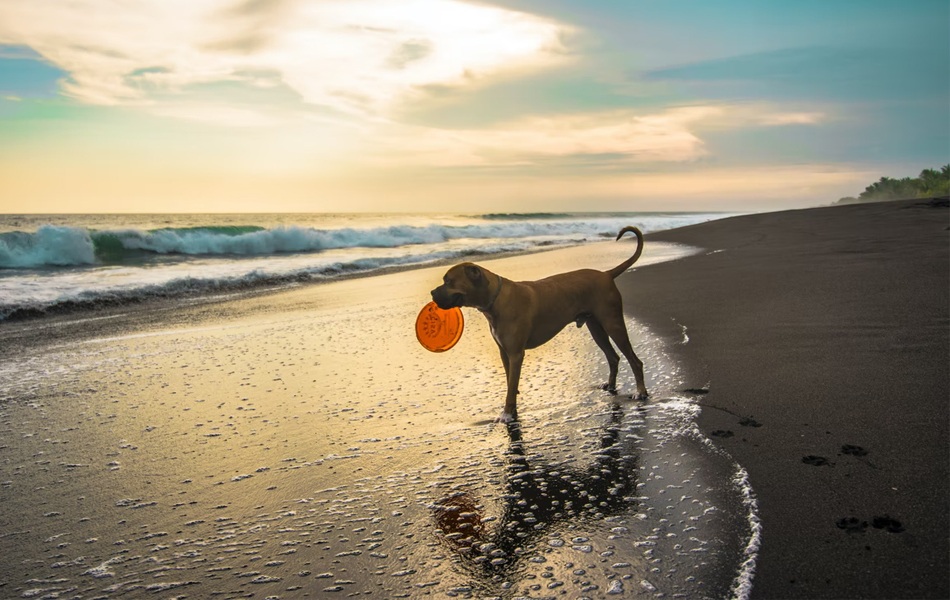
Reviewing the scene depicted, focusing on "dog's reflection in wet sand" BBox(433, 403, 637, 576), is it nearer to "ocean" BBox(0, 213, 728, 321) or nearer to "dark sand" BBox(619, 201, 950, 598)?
"dark sand" BBox(619, 201, 950, 598)

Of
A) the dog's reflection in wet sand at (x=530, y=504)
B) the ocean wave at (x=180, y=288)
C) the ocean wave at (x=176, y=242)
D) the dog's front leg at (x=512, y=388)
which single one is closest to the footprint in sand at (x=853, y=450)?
the dog's reflection in wet sand at (x=530, y=504)

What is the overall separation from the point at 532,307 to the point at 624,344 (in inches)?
33.2

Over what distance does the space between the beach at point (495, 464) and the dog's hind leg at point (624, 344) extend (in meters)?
0.14

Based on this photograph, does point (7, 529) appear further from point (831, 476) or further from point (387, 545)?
point (831, 476)

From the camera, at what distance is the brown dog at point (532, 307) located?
485cm

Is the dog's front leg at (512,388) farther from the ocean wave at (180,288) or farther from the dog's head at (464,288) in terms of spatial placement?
the ocean wave at (180,288)

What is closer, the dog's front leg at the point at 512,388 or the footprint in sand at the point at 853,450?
the footprint in sand at the point at 853,450

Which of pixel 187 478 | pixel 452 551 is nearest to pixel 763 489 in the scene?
pixel 452 551

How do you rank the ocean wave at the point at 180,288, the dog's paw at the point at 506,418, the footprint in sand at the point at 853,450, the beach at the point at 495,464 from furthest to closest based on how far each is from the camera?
1. the ocean wave at the point at 180,288
2. the dog's paw at the point at 506,418
3. the footprint in sand at the point at 853,450
4. the beach at the point at 495,464

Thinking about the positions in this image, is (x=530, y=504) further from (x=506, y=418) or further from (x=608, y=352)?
(x=608, y=352)

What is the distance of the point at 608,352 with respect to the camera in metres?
5.46

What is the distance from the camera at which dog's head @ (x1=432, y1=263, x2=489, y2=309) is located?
190 inches

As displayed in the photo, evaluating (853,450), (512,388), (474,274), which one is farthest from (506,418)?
(853,450)

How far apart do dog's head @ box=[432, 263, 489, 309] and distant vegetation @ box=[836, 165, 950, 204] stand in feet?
88.3
